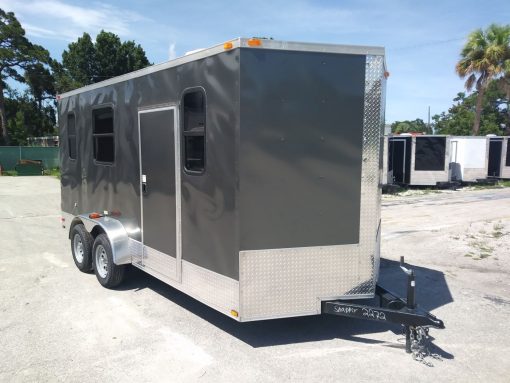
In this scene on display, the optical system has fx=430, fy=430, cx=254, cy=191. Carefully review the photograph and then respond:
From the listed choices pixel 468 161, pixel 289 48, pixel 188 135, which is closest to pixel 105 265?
pixel 188 135

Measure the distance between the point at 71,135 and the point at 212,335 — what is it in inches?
186

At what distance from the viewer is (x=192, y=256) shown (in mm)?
4469

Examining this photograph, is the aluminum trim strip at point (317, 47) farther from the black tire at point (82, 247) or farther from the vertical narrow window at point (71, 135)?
the vertical narrow window at point (71, 135)

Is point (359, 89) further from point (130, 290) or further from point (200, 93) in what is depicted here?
point (130, 290)

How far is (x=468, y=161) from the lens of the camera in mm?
20062

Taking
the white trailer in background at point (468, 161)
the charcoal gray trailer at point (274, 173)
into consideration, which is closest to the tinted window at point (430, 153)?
the white trailer in background at point (468, 161)

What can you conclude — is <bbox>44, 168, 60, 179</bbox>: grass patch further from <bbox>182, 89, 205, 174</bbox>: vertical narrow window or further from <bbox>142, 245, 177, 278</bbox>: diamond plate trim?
<bbox>182, 89, 205, 174</bbox>: vertical narrow window

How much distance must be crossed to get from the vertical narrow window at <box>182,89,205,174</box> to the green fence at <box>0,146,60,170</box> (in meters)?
30.4

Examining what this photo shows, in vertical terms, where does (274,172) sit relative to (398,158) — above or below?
above

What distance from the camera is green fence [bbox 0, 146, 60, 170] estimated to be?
30.9m

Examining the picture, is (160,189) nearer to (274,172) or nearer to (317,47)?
(274,172)

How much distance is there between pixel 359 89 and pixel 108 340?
11.4 ft

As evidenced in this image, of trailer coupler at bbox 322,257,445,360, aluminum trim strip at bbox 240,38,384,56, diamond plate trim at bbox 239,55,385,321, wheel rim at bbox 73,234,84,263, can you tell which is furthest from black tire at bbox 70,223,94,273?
aluminum trim strip at bbox 240,38,384,56

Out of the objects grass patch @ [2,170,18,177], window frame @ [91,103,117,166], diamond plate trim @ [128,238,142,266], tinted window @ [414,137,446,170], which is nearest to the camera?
diamond plate trim @ [128,238,142,266]
